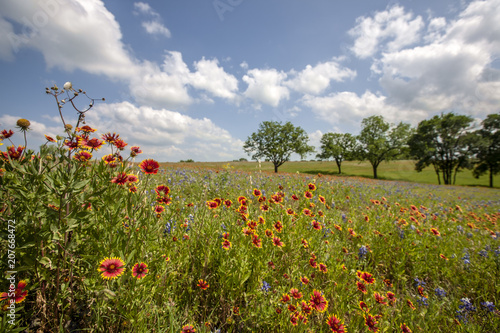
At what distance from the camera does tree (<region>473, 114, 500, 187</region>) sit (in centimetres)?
3391

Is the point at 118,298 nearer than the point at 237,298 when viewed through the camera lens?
Yes

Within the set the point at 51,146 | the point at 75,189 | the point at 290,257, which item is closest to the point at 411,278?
the point at 290,257

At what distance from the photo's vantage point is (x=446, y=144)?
116 ft

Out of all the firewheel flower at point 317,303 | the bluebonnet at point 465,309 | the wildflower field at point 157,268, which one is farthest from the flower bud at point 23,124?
the bluebonnet at point 465,309

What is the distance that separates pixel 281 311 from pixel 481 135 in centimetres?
5250

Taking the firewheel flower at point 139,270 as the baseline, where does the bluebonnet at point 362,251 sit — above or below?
below

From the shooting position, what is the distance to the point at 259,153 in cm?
4275

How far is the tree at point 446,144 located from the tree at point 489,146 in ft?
6.25

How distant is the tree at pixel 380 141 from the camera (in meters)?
41.3

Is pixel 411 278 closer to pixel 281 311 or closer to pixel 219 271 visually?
pixel 281 311

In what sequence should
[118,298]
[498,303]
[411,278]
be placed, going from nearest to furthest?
1. [118,298]
2. [498,303]
3. [411,278]

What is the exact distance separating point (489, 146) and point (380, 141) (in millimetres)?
15977

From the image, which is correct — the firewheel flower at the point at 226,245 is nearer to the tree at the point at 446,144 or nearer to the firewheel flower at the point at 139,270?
the firewheel flower at the point at 139,270

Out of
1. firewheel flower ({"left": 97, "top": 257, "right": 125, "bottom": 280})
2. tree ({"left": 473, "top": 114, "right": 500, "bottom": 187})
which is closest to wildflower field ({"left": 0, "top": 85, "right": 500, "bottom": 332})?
firewheel flower ({"left": 97, "top": 257, "right": 125, "bottom": 280})
